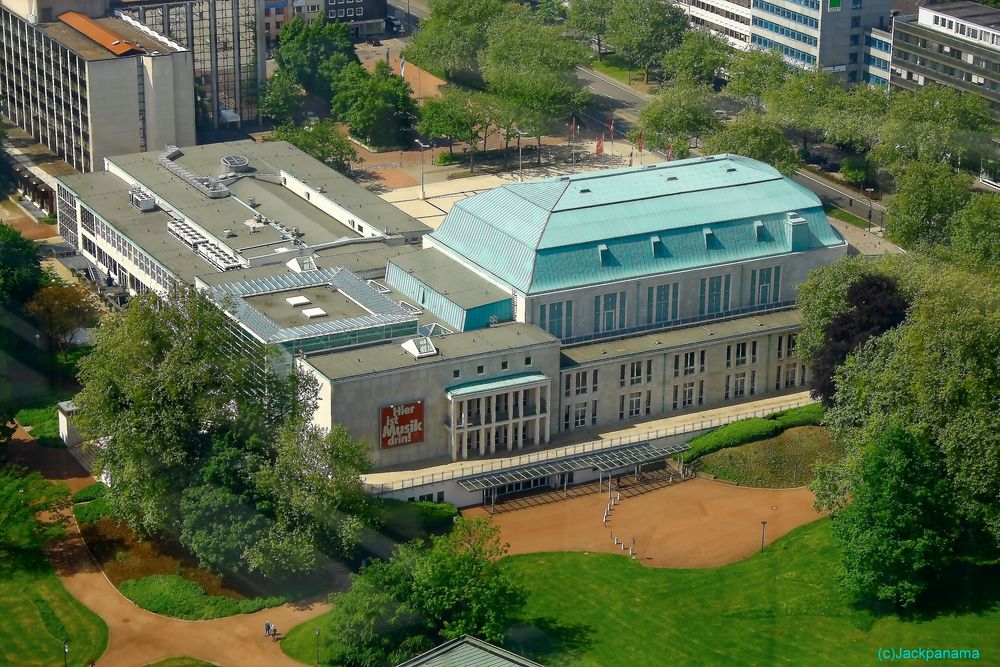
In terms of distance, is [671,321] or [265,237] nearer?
[671,321]

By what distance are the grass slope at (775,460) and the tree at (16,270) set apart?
6748 cm

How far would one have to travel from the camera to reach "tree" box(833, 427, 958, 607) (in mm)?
127375

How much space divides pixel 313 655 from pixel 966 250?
274ft

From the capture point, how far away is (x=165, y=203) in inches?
7269

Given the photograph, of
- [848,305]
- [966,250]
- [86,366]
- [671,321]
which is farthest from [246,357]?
[966,250]

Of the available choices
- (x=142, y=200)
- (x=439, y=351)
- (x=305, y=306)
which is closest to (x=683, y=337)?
(x=439, y=351)

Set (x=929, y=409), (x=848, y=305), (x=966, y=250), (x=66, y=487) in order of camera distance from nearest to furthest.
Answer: (x=929, y=409)
(x=66, y=487)
(x=848, y=305)
(x=966, y=250)

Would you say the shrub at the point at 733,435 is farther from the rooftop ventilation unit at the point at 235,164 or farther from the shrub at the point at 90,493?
the rooftop ventilation unit at the point at 235,164

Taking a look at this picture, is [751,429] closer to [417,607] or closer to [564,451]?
[564,451]

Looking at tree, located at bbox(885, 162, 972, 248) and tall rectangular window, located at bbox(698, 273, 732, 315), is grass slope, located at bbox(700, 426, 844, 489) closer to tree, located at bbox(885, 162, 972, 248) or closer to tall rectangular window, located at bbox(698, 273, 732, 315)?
tall rectangular window, located at bbox(698, 273, 732, 315)

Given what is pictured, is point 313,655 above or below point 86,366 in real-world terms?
below

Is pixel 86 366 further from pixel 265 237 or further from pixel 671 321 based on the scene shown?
pixel 671 321

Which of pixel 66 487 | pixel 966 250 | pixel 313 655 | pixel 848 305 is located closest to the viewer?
pixel 313 655

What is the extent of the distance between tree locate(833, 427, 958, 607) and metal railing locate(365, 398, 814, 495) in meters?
27.5
